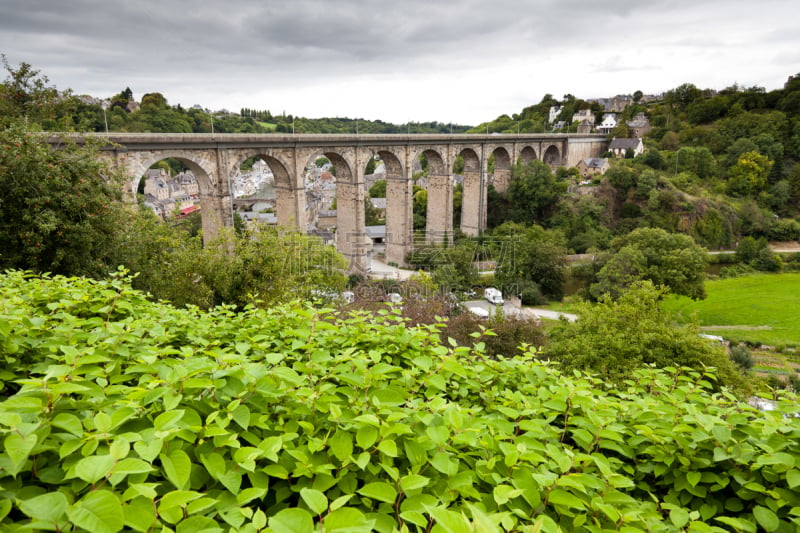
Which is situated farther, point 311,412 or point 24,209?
point 24,209

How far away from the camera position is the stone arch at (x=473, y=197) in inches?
1423

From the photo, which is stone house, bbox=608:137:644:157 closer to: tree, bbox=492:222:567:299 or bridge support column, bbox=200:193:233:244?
tree, bbox=492:222:567:299

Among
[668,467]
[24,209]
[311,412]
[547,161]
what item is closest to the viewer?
[311,412]

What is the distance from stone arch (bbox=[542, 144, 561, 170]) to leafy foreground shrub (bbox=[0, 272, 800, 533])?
4760 cm

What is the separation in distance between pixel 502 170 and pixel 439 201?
31.2 ft

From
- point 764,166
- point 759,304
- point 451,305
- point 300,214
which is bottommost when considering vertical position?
point 759,304

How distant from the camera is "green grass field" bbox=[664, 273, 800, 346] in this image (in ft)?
86.6

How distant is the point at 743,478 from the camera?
2.38 metres

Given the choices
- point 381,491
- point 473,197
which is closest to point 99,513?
point 381,491

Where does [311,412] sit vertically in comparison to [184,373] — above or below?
below

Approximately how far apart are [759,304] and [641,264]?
459 inches

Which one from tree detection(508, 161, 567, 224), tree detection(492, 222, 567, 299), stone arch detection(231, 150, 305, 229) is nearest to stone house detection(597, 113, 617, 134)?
tree detection(508, 161, 567, 224)

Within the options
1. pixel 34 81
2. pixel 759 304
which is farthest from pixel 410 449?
pixel 759 304

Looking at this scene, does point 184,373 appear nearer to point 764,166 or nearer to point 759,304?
point 759,304
